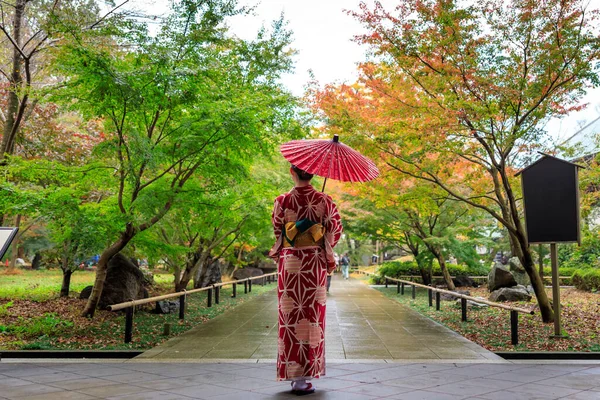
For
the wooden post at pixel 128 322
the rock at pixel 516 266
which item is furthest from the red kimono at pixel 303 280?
the rock at pixel 516 266

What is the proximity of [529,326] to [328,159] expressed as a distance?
20.1 ft

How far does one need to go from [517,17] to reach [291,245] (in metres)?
6.40

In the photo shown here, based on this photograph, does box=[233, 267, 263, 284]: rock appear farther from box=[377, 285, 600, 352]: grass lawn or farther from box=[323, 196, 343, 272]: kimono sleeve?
box=[323, 196, 343, 272]: kimono sleeve

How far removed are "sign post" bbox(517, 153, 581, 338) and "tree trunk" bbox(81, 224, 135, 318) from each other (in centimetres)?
684

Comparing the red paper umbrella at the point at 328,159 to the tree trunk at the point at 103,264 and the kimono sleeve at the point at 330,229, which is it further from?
the tree trunk at the point at 103,264

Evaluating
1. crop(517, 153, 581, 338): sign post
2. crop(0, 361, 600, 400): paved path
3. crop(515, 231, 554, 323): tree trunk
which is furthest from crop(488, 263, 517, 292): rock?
crop(0, 361, 600, 400): paved path

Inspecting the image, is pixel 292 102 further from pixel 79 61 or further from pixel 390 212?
pixel 390 212

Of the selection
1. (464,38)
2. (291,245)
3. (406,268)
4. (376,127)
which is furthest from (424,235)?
(291,245)

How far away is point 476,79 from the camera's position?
7996 millimetres

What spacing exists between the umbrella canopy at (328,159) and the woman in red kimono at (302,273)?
0.20m

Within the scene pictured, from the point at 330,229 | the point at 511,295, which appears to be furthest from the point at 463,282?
the point at 330,229

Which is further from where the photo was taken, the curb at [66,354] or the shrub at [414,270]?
the shrub at [414,270]

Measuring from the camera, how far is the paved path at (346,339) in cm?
614

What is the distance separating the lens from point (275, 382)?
458 cm
